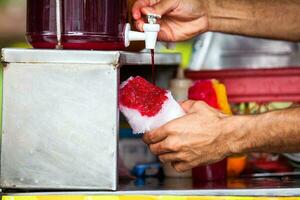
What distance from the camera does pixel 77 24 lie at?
202cm

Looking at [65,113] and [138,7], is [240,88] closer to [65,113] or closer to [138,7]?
[138,7]

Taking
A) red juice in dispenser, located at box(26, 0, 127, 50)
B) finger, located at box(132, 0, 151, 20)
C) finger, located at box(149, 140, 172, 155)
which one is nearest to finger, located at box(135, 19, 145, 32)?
finger, located at box(132, 0, 151, 20)

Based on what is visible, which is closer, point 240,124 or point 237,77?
point 240,124

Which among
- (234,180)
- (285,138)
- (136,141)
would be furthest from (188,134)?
(136,141)

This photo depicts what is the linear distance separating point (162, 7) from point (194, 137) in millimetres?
566

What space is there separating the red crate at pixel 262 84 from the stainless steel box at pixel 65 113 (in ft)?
3.48

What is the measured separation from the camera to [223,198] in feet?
6.57

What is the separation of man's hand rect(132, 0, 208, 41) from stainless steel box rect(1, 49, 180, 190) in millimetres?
604

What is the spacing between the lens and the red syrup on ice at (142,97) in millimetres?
2057

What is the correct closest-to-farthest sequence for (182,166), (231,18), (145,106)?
(145,106) → (182,166) → (231,18)

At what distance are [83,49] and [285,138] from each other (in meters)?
0.66

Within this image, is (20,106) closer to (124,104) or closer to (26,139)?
(26,139)

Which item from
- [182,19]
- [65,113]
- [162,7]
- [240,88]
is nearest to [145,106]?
[65,113]

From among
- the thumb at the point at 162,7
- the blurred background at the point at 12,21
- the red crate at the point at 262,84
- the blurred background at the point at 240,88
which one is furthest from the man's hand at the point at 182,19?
the blurred background at the point at 12,21
